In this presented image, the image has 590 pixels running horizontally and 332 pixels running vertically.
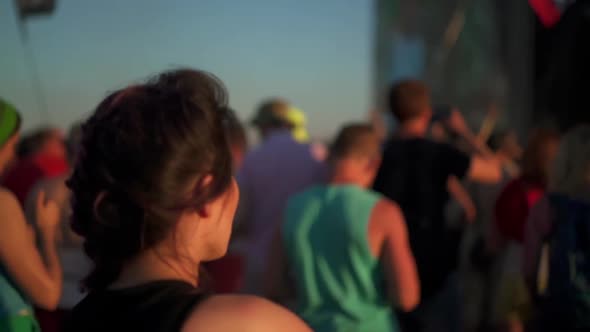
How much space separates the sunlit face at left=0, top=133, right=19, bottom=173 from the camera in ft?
6.43

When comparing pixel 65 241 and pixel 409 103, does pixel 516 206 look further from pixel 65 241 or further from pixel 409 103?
pixel 65 241

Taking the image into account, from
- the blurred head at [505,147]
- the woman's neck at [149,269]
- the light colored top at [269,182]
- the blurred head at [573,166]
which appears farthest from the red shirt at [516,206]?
the woman's neck at [149,269]

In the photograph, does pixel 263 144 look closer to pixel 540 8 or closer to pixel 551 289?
pixel 551 289

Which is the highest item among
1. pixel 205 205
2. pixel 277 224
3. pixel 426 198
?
pixel 205 205

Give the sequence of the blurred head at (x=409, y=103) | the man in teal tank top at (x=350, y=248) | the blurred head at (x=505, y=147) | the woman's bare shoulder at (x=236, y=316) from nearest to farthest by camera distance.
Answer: the woman's bare shoulder at (x=236, y=316) → the man in teal tank top at (x=350, y=248) → the blurred head at (x=409, y=103) → the blurred head at (x=505, y=147)

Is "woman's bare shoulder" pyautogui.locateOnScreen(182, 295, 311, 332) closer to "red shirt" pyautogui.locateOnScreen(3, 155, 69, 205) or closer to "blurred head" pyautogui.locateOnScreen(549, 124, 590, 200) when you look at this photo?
"blurred head" pyautogui.locateOnScreen(549, 124, 590, 200)

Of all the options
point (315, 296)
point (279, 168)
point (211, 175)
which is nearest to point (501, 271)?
point (279, 168)

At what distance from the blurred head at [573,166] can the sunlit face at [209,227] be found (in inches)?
63.7

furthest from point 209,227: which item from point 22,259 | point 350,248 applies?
point 350,248

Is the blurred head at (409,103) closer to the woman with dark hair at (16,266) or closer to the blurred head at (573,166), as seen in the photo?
the blurred head at (573,166)

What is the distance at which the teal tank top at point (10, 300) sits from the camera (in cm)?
177

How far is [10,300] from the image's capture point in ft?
5.85

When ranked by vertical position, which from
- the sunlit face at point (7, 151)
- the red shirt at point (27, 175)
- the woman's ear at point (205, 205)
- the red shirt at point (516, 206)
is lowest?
the red shirt at point (516, 206)

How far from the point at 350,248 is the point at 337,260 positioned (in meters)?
0.07
